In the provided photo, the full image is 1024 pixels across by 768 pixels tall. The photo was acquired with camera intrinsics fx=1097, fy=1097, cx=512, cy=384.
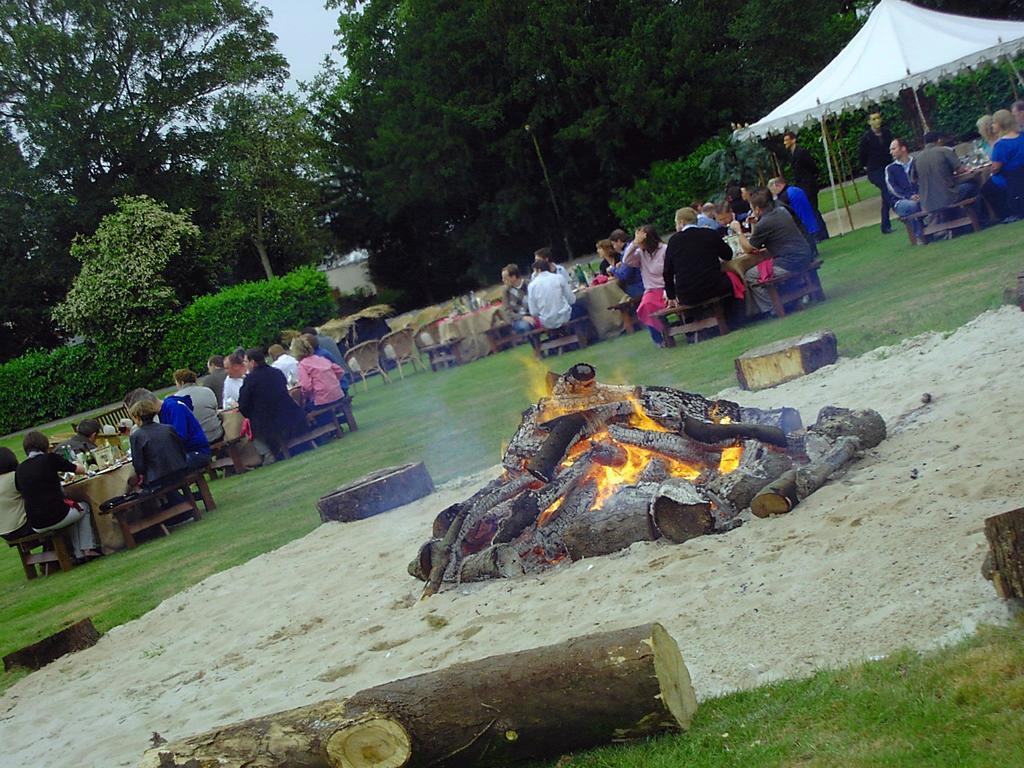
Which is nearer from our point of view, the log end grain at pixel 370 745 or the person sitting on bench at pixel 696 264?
the log end grain at pixel 370 745

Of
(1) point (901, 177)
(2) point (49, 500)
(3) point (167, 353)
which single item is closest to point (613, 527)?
(2) point (49, 500)

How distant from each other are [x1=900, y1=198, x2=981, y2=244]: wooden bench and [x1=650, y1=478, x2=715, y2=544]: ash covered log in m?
9.82

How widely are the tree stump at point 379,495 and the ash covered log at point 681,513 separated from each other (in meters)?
3.87

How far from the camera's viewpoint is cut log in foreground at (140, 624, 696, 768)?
3754 mm

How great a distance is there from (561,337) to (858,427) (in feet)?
38.2

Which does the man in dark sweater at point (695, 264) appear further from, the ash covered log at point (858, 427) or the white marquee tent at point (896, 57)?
the ash covered log at point (858, 427)

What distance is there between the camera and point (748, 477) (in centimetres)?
603

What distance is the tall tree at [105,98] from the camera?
38156 mm

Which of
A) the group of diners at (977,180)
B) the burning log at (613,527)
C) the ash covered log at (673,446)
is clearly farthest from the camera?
the group of diners at (977,180)

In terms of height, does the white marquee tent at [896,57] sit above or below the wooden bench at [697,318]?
above

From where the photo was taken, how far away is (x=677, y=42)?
1353 inches

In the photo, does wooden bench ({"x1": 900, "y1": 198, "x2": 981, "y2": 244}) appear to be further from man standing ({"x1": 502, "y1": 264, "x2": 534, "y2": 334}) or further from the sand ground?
man standing ({"x1": 502, "y1": 264, "x2": 534, "y2": 334})

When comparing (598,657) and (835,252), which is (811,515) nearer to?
(598,657)

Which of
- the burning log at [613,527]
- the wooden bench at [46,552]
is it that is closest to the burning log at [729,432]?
the burning log at [613,527]
